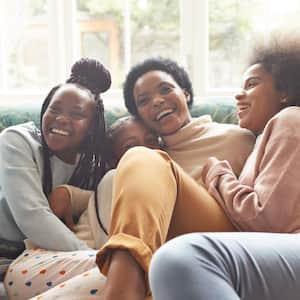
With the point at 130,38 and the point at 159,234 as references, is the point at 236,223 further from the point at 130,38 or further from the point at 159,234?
the point at 130,38

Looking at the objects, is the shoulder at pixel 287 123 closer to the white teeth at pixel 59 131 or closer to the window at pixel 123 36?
the white teeth at pixel 59 131

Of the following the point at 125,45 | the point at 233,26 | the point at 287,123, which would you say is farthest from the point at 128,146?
the point at 233,26

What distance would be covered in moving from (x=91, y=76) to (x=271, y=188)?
2.69ft

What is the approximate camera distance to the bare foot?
3.46 ft

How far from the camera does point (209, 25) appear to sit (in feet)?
8.23

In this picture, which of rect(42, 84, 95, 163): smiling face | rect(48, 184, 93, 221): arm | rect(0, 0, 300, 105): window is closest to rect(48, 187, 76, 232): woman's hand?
rect(48, 184, 93, 221): arm

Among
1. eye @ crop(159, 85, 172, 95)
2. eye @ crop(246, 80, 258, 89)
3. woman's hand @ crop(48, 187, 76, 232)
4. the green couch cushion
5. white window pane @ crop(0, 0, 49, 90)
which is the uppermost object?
white window pane @ crop(0, 0, 49, 90)

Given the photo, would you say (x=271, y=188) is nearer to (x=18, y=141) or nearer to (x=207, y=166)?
(x=207, y=166)

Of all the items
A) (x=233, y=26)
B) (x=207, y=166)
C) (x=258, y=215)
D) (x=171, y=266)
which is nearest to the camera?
(x=171, y=266)

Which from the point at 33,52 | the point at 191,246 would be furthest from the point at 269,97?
the point at 33,52

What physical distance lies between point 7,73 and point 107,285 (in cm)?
172

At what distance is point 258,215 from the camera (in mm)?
1220

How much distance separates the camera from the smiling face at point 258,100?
61.3 inches

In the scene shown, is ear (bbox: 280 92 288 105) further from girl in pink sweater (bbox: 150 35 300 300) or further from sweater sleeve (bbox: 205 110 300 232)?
sweater sleeve (bbox: 205 110 300 232)
